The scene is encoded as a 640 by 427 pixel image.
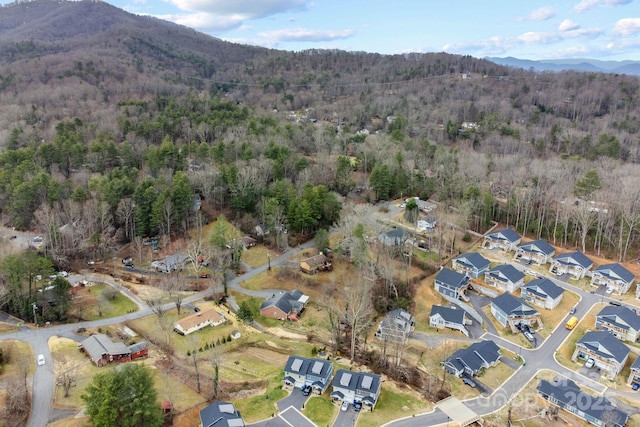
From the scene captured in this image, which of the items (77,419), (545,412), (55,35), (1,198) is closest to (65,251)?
(1,198)

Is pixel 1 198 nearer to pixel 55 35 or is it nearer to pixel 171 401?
pixel 171 401

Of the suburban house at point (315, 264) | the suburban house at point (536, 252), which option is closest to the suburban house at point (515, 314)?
the suburban house at point (536, 252)

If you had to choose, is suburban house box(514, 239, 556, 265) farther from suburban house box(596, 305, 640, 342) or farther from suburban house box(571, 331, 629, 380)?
suburban house box(571, 331, 629, 380)

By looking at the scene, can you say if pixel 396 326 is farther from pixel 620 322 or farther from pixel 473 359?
pixel 620 322

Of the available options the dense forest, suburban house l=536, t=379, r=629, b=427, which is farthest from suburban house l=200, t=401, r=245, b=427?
the dense forest

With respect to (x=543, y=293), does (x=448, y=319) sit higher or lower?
lower

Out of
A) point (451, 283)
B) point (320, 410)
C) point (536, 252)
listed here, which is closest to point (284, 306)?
point (320, 410)
